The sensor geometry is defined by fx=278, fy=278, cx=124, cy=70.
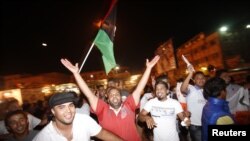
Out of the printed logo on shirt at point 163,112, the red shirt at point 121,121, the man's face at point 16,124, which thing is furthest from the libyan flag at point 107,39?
the man's face at point 16,124

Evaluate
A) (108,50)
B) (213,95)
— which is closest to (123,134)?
(213,95)

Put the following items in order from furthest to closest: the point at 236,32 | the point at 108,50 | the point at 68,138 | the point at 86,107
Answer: the point at 236,32
the point at 86,107
the point at 108,50
the point at 68,138

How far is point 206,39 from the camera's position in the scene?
42.8m

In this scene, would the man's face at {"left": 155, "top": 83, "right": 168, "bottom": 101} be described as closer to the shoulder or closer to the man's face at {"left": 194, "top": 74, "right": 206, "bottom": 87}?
the man's face at {"left": 194, "top": 74, "right": 206, "bottom": 87}

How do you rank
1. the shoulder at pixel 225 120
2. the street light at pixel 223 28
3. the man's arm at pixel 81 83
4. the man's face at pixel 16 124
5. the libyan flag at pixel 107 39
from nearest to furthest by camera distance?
1. the shoulder at pixel 225 120
2. the man's face at pixel 16 124
3. the man's arm at pixel 81 83
4. the libyan flag at pixel 107 39
5. the street light at pixel 223 28

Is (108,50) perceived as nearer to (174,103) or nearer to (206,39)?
(174,103)

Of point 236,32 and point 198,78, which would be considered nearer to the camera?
point 198,78

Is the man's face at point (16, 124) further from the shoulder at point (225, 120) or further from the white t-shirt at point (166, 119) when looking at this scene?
the shoulder at point (225, 120)

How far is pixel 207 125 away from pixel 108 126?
1.93m

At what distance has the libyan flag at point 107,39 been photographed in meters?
7.27

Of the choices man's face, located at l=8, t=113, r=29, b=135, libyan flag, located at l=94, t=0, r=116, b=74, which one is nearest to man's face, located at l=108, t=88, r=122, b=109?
man's face, located at l=8, t=113, r=29, b=135

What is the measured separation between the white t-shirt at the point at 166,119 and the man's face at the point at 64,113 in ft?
7.86

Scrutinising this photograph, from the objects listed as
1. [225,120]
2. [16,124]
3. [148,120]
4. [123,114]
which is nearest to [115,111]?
[123,114]

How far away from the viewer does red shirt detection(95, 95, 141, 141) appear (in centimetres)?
509
